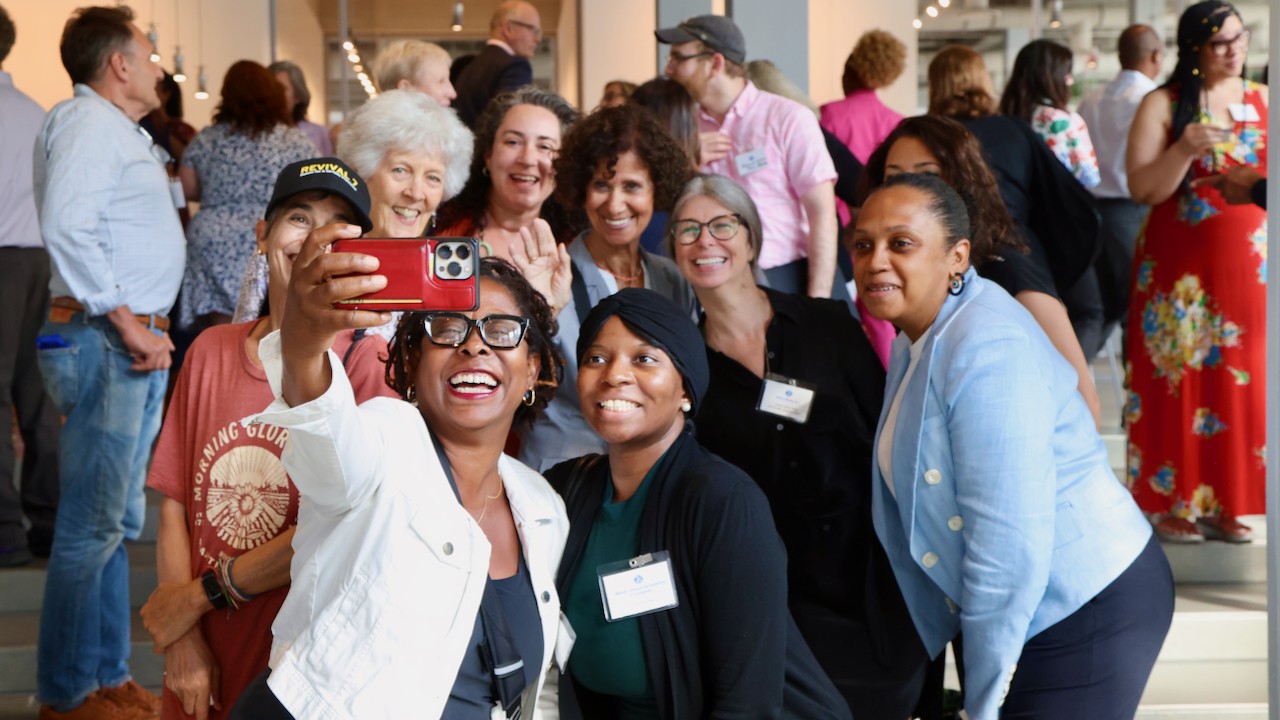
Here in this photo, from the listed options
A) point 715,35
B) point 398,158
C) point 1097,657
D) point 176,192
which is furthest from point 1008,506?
point 176,192

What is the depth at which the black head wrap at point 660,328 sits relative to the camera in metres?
2.44

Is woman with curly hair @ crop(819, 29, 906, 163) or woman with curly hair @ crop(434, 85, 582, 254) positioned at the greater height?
woman with curly hair @ crop(819, 29, 906, 163)

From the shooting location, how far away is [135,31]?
12.8ft

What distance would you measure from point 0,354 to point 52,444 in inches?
15.7

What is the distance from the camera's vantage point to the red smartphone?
1575mm

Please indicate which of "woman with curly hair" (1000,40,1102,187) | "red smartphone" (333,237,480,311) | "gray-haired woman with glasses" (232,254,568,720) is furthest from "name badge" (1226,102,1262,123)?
"red smartphone" (333,237,480,311)

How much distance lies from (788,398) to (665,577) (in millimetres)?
830

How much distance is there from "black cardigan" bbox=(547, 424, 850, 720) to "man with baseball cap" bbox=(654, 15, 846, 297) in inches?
74.2

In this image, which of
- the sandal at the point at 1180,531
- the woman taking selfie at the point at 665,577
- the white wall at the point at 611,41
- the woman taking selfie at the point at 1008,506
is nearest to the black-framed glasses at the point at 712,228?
the woman taking selfie at the point at 1008,506

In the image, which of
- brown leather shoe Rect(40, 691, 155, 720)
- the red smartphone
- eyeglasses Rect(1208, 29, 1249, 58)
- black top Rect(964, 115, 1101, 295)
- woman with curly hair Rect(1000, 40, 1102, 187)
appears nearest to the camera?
the red smartphone

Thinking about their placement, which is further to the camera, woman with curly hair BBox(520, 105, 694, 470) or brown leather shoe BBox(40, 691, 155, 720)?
brown leather shoe BBox(40, 691, 155, 720)

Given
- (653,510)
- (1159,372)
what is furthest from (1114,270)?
(653,510)

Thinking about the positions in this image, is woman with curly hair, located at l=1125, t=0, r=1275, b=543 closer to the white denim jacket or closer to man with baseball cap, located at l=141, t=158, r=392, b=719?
man with baseball cap, located at l=141, t=158, r=392, b=719

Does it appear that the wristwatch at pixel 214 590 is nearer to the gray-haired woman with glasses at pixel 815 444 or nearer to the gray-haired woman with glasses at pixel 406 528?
the gray-haired woman with glasses at pixel 406 528
